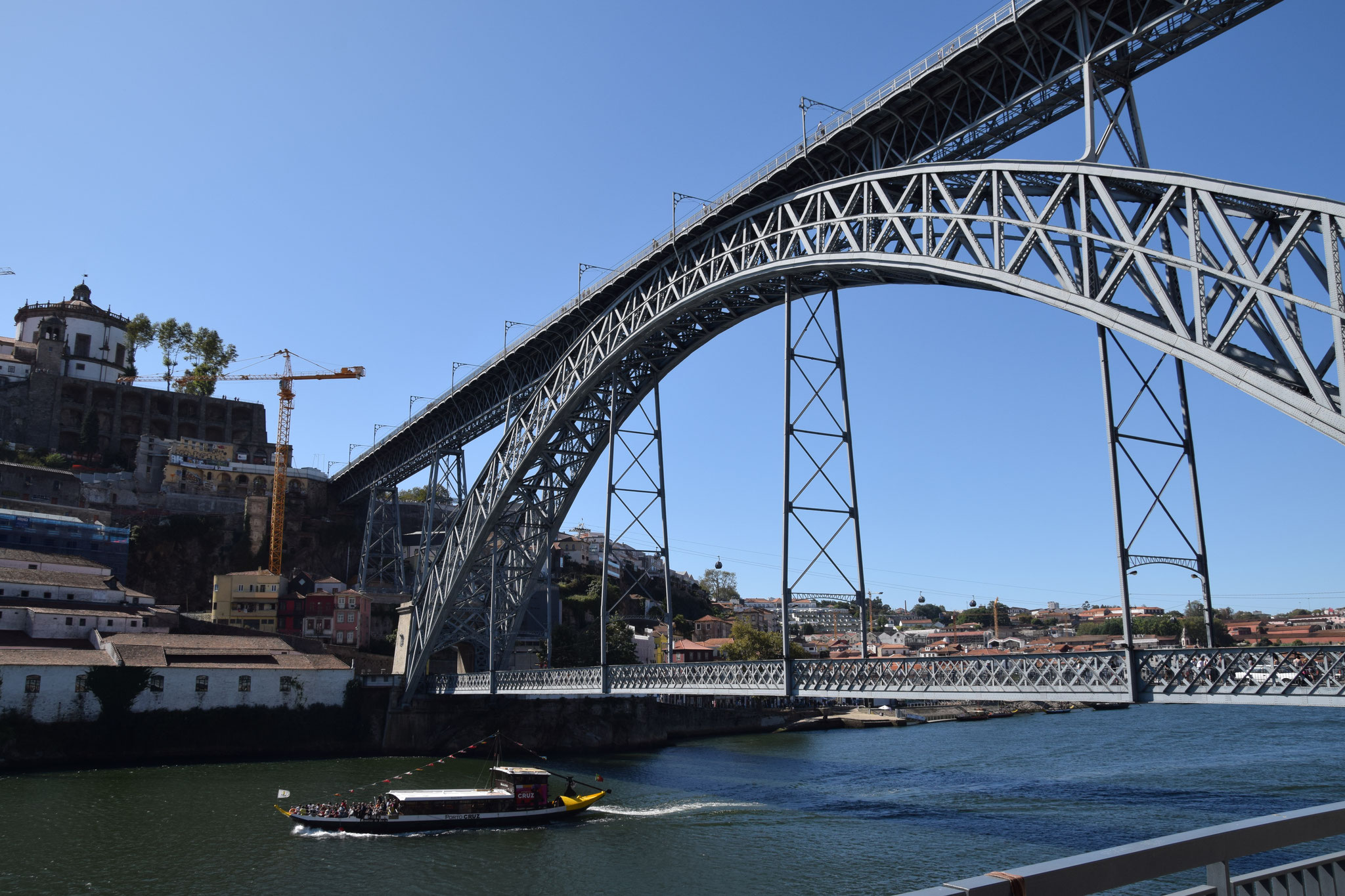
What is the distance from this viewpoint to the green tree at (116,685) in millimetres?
46156

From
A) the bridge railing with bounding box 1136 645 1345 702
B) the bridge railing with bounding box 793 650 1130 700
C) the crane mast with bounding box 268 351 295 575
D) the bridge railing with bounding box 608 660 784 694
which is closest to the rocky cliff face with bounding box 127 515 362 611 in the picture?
the crane mast with bounding box 268 351 295 575

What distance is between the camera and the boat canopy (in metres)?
32.4

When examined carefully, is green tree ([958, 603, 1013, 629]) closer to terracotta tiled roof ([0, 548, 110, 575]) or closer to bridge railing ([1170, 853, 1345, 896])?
terracotta tiled roof ([0, 548, 110, 575])

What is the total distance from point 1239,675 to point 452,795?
24863 millimetres

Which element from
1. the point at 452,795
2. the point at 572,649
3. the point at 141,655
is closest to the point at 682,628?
the point at 572,649

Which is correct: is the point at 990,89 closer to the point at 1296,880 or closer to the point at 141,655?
the point at 1296,880

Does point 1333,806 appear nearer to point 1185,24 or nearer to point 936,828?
point 1185,24

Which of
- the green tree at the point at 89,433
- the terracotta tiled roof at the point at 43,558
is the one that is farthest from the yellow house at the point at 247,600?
the green tree at the point at 89,433

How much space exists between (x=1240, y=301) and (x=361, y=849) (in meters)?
27.3

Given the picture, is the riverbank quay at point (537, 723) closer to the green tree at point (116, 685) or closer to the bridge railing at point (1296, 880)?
the green tree at point (116, 685)

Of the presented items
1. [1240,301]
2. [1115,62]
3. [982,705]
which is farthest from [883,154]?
[982,705]

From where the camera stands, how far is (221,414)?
100250mm

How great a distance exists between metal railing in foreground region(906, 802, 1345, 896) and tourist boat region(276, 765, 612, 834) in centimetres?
3119

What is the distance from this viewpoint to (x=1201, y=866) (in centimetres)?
411
